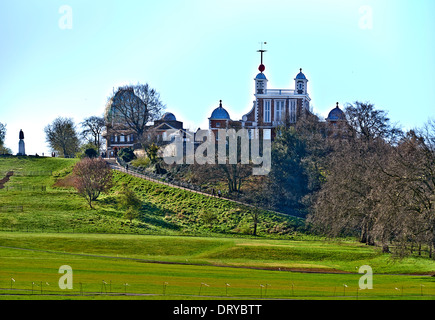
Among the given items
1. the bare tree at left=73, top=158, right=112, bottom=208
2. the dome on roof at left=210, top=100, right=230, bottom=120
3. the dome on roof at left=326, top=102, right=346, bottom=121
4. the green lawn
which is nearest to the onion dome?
the dome on roof at left=210, top=100, right=230, bottom=120

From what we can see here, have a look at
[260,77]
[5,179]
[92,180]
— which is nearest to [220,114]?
[260,77]

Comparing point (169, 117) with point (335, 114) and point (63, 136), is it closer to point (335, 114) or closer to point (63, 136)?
point (63, 136)

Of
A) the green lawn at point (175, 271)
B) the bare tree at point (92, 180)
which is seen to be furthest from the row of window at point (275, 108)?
the green lawn at point (175, 271)

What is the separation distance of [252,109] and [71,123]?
4752cm

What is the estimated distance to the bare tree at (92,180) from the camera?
93750mm

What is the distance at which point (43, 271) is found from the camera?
46.1m

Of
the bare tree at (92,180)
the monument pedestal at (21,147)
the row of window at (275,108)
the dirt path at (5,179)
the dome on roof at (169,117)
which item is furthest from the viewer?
the dome on roof at (169,117)

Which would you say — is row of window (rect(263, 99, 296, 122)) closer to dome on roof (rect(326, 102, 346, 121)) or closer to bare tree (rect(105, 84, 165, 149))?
dome on roof (rect(326, 102, 346, 121))

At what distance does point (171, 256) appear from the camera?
61812 millimetres

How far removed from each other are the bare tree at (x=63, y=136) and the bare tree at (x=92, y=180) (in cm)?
5637

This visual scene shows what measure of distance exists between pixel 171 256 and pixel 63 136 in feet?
316

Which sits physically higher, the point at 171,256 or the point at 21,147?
the point at 21,147

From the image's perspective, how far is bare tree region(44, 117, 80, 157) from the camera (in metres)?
153

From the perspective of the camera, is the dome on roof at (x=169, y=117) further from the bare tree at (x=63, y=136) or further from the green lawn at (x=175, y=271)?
the green lawn at (x=175, y=271)
